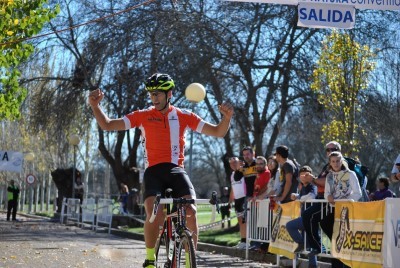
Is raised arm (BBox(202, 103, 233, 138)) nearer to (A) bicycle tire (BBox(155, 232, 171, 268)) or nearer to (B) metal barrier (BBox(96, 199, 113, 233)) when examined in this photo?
(A) bicycle tire (BBox(155, 232, 171, 268))

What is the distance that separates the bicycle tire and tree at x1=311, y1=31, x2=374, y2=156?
16143 millimetres

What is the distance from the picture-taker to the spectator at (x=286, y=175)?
15.2m

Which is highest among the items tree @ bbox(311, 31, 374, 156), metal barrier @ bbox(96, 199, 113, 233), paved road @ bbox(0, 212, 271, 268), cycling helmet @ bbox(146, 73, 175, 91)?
tree @ bbox(311, 31, 374, 156)

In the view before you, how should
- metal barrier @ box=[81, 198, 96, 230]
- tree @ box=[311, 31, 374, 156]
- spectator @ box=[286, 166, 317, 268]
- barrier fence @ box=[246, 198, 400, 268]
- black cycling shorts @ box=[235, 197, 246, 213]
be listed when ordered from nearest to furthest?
barrier fence @ box=[246, 198, 400, 268] → spectator @ box=[286, 166, 317, 268] → black cycling shorts @ box=[235, 197, 246, 213] → tree @ box=[311, 31, 374, 156] → metal barrier @ box=[81, 198, 96, 230]

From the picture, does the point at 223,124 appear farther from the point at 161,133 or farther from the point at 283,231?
the point at 283,231

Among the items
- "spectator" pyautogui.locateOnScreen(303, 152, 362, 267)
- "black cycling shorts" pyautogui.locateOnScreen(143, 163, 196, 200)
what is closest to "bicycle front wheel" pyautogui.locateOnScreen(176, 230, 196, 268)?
"black cycling shorts" pyautogui.locateOnScreen(143, 163, 196, 200)

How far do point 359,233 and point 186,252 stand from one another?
13.6 ft

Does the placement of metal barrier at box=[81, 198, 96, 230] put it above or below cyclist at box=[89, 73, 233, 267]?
below

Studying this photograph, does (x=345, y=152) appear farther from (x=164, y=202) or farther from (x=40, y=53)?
(x=164, y=202)

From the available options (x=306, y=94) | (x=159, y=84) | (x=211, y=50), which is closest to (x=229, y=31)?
(x=211, y=50)

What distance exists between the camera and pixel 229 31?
25.8m

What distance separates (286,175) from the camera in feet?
50.1

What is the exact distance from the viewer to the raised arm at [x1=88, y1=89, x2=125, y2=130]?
8633mm

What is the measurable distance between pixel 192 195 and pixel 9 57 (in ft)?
46.0
